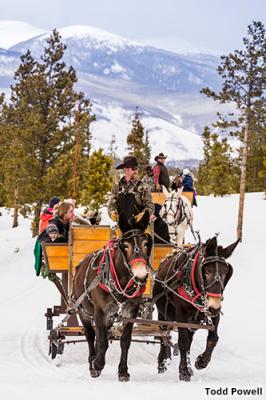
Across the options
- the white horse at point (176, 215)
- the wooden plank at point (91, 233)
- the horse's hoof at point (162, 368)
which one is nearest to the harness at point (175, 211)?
the white horse at point (176, 215)

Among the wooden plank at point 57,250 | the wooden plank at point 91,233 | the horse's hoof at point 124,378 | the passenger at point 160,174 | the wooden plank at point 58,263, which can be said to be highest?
the passenger at point 160,174

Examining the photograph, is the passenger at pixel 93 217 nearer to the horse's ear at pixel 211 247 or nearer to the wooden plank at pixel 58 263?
the wooden plank at pixel 58 263

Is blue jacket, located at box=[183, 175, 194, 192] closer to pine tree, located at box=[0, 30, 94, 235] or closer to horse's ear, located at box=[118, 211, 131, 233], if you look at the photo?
horse's ear, located at box=[118, 211, 131, 233]

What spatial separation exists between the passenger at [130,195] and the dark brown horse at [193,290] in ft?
3.11

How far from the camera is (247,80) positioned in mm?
32781

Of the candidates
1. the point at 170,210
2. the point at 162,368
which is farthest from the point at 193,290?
the point at 170,210

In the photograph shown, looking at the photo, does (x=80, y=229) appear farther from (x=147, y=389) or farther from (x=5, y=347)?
(x=147, y=389)

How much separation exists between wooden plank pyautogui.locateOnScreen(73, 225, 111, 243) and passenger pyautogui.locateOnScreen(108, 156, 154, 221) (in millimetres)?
1050

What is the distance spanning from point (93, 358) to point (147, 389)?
2.25m

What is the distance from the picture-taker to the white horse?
17.0m

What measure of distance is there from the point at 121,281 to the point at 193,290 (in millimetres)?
1089


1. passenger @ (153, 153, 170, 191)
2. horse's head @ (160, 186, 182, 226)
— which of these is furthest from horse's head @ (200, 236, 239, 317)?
passenger @ (153, 153, 170, 191)

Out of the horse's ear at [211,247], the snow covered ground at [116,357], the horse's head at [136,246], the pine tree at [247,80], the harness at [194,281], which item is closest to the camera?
the snow covered ground at [116,357]

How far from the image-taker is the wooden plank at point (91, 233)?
11.9 metres
